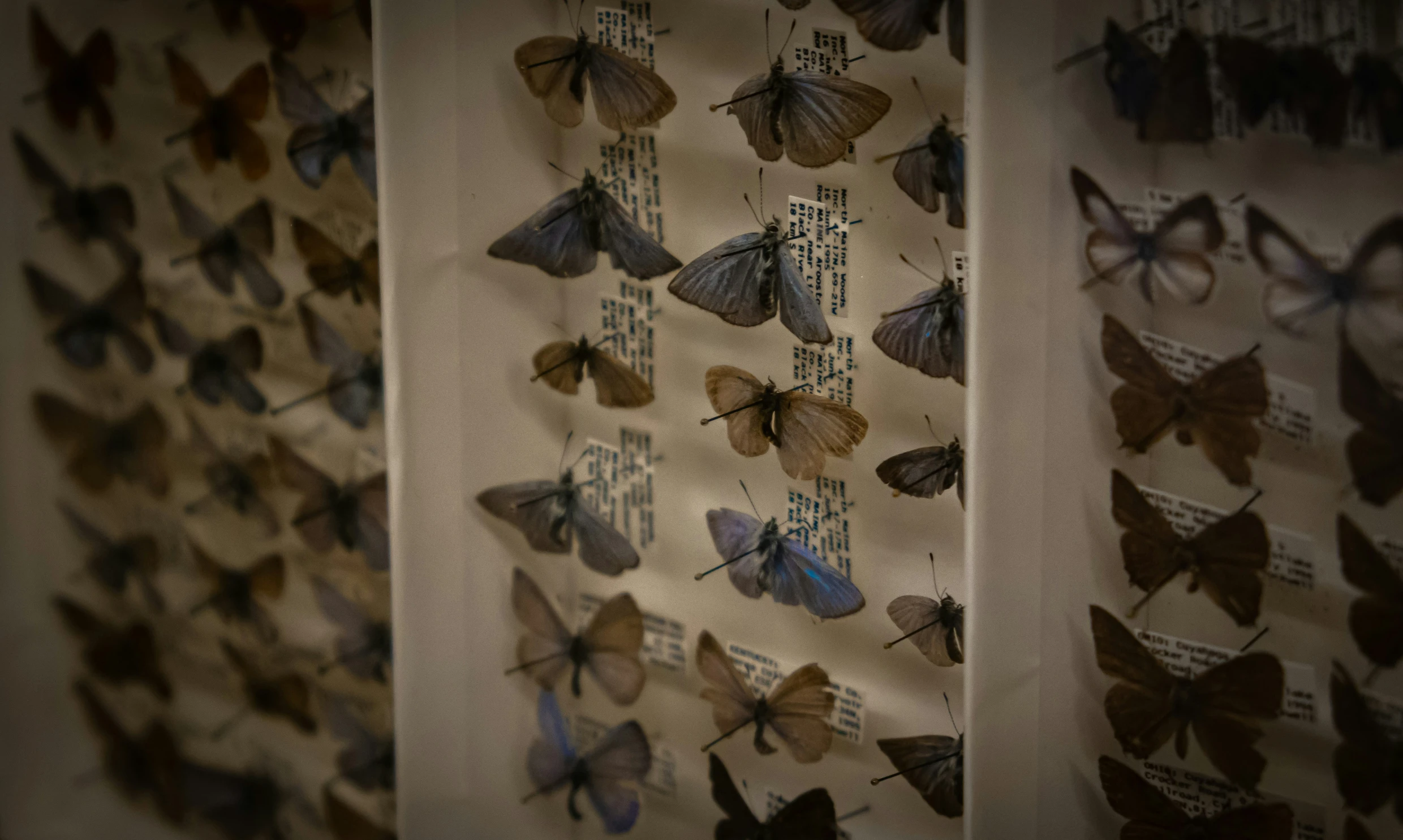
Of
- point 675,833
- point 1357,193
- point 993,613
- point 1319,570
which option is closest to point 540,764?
point 675,833

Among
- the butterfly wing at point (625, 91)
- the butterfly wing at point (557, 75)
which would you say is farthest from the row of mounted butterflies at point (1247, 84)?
the butterfly wing at point (557, 75)

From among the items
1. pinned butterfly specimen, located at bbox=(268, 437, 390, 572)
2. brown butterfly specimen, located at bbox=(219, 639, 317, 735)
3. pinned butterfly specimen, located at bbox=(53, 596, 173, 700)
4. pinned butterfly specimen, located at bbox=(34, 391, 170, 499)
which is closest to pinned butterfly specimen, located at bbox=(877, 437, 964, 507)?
pinned butterfly specimen, located at bbox=(268, 437, 390, 572)

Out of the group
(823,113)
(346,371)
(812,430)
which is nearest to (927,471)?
(812,430)

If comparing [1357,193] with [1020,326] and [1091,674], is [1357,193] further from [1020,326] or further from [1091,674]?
[1091,674]

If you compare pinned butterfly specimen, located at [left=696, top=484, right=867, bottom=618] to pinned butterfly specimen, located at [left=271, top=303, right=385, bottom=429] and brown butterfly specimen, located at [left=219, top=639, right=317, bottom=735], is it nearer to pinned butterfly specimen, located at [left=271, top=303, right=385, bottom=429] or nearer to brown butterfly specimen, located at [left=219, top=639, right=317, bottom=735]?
pinned butterfly specimen, located at [left=271, top=303, right=385, bottom=429]

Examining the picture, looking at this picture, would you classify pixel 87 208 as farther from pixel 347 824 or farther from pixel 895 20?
pixel 895 20

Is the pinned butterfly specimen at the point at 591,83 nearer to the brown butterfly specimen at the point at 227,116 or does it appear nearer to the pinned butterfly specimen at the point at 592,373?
the pinned butterfly specimen at the point at 592,373
